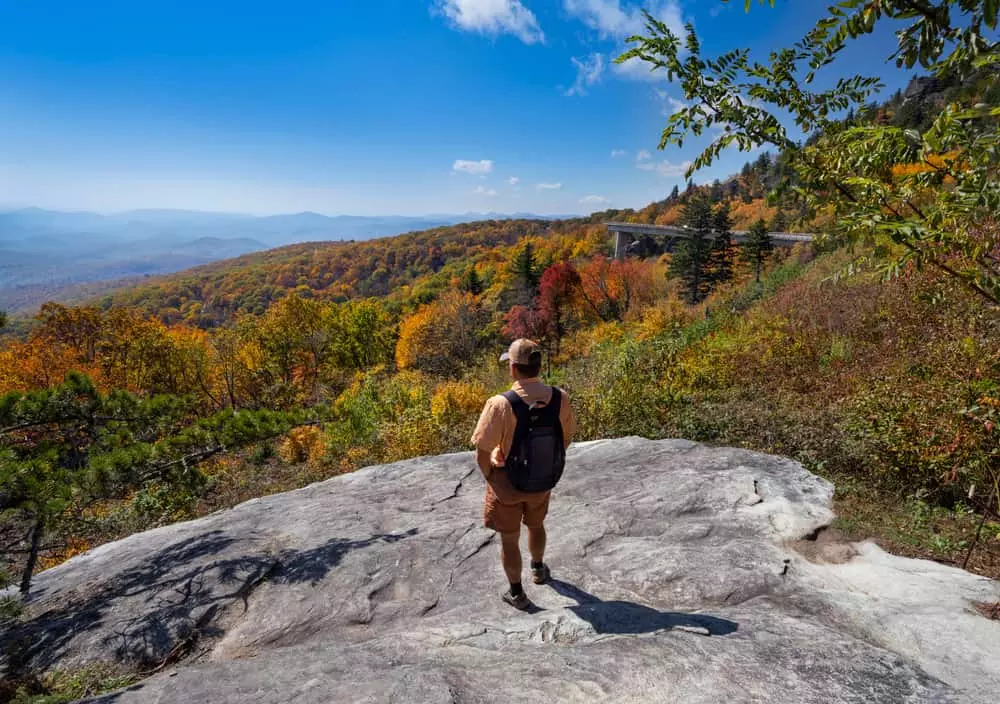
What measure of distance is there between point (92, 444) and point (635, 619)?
586cm

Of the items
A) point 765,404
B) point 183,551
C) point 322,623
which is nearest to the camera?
point 322,623

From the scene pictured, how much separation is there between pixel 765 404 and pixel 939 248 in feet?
23.3

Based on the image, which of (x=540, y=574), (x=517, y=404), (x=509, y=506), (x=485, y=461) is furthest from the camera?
(x=540, y=574)

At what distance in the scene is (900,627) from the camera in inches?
122

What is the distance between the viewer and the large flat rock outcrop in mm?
2752

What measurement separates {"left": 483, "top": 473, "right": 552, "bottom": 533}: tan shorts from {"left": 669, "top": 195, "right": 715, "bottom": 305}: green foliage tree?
33.9 m

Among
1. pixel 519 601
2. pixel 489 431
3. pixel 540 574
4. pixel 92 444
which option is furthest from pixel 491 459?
pixel 92 444

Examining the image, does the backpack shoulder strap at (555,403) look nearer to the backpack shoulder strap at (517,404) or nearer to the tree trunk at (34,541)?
the backpack shoulder strap at (517,404)

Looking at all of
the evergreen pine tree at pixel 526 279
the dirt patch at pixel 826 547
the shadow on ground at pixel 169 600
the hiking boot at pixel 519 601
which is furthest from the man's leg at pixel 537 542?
the evergreen pine tree at pixel 526 279

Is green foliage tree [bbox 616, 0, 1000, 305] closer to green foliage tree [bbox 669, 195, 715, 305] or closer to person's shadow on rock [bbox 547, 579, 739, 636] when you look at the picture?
person's shadow on rock [bbox 547, 579, 739, 636]

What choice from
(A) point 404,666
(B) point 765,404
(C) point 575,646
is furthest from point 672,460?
(A) point 404,666

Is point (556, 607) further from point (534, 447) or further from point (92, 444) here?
point (92, 444)

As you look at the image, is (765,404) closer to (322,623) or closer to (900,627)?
(900,627)

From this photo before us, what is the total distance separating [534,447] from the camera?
3449 millimetres
